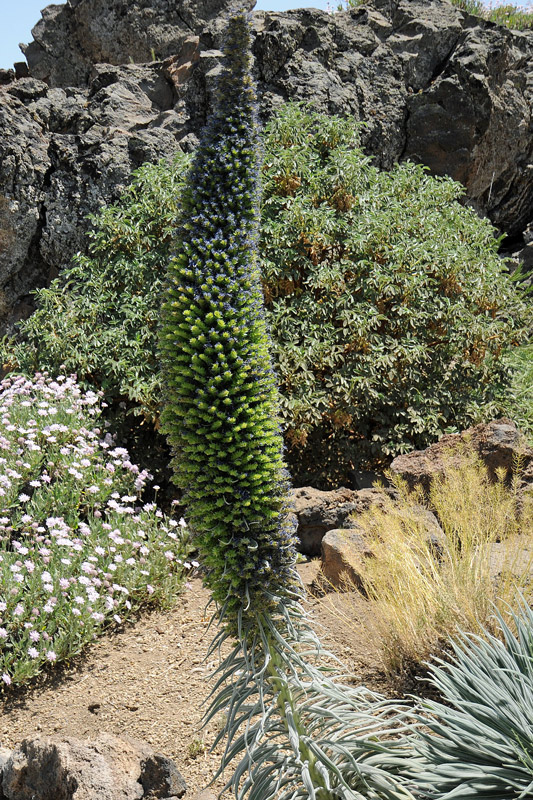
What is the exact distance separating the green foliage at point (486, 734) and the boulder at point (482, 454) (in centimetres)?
232

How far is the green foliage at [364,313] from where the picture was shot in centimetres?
583

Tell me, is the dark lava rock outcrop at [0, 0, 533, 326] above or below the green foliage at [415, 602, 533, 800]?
above

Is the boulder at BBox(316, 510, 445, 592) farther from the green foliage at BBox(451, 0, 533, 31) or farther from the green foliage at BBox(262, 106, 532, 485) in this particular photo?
the green foliage at BBox(451, 0, 533, 31)

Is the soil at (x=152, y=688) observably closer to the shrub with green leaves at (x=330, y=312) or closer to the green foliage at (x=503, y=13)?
the shrub with green leaves at (x=330, y=312)

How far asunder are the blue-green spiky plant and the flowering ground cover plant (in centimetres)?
212

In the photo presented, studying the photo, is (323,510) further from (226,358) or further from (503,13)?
(503,13)

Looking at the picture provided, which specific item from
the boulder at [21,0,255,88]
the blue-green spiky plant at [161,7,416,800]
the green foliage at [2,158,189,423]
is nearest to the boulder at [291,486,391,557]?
the green foliage at [2,158,189,423]

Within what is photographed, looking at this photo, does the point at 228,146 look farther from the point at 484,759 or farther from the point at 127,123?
the point at 127,123

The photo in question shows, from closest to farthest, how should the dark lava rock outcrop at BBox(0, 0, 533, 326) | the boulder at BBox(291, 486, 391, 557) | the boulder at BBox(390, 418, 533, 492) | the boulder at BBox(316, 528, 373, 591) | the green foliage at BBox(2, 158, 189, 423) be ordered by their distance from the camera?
1. the boulder at BBox(316, 528, 373, 591)
2. the boulder at BBox(390, 418, 533, 492)
3. the boulder at BBox(291, 486, 391, 557)
4. the green foliage at BBox(2, 158, 189, 423)
5. the dark lava rock outcrop at BBox(0, 0, 533, 326)

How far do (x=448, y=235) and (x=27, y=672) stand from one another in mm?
5085

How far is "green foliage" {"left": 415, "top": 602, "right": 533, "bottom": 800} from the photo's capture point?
88.7 inches

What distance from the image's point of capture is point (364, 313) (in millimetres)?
5914

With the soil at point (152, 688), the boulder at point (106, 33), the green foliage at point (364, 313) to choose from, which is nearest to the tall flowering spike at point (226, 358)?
the soil at point (152, 688)

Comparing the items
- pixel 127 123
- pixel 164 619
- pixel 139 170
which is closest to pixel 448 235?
pixel 139 170
